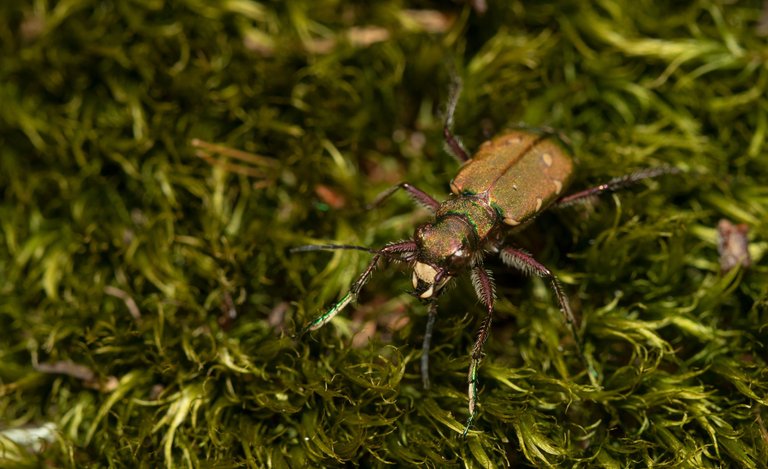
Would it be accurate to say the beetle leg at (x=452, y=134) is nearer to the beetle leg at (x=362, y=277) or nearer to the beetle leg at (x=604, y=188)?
the beetle leg at (x=604, y=188)

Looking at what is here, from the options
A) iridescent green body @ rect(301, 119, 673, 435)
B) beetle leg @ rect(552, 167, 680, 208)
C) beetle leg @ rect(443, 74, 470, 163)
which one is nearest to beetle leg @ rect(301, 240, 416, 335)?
iridescent green body @ rect(301, 119, 673, 435)

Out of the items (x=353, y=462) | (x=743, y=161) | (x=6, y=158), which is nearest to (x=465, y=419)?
(x=353, y=462)

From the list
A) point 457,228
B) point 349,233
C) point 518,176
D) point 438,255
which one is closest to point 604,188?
point 518,176

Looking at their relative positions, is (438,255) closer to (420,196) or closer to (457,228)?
(457,228)

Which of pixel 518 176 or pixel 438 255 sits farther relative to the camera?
pixel 518 176

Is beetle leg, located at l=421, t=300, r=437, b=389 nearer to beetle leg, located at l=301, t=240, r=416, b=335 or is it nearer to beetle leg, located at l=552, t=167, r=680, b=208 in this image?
beetle leg, located at l=301, t=240, r=416, b=335

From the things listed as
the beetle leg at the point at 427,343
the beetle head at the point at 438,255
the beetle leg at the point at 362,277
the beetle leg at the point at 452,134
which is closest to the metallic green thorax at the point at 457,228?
the beetle head at the point at 438,255

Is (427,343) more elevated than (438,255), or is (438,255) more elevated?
(438,255)

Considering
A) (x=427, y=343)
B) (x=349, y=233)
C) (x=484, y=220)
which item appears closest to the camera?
(x=427, y=343)
